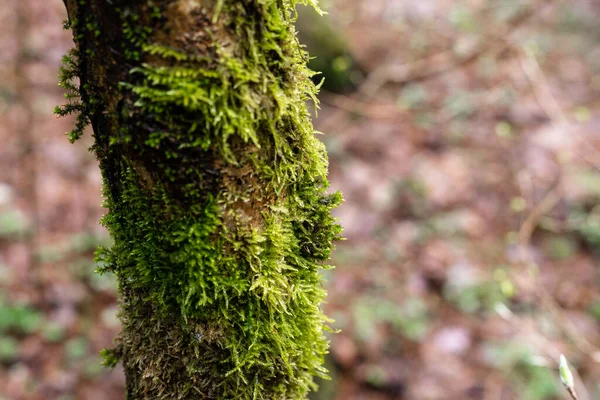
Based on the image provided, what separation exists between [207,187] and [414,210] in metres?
4.63

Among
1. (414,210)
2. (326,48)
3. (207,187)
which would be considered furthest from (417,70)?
(207,187)

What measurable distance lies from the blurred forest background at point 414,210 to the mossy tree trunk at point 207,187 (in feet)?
6.74

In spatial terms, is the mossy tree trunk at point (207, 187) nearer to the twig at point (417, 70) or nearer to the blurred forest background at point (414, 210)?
the blurred forest background at point (414, 210)

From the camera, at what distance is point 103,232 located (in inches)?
190

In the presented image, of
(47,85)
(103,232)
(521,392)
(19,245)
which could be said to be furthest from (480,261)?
(47,85)

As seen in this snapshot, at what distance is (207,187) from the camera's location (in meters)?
0.90

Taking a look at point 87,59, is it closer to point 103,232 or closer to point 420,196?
point 103,232

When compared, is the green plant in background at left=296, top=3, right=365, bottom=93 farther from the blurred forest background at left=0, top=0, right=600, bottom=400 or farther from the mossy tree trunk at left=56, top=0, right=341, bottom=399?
the mossy tree trunk at left=56, top=0, right=341, bottom=399

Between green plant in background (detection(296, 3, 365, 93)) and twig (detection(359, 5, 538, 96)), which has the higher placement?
green plant in background (detection(296, 3, 365, 93))

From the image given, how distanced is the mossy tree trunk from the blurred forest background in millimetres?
2053

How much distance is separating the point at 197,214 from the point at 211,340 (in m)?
0.30

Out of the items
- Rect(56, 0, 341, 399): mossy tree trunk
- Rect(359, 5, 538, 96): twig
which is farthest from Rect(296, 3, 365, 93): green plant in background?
Rect(56, 0, 341, 399): mossy tree trunk

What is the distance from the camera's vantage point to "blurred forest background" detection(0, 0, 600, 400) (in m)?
4.02

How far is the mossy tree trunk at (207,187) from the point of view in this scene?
0.83m
